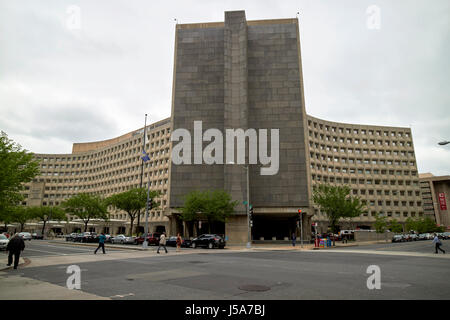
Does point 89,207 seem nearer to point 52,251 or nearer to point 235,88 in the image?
point 52,251

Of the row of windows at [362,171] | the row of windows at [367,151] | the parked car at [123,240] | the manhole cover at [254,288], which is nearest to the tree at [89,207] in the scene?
the parked car at [123,240]

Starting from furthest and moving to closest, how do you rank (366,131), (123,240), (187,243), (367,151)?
1. (366,131)
2. (367,151)
3. (123,240)
4. (187,243)

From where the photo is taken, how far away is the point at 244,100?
163ft

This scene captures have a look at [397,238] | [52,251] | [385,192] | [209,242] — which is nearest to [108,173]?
[209,242]

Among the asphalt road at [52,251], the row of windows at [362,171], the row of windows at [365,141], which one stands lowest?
the asphalt road at [52,251]

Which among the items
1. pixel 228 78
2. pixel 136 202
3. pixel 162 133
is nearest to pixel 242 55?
pixel 228 78

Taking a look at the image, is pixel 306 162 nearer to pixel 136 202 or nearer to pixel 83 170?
pixel 136 202

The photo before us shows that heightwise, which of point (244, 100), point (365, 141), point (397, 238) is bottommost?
point (397, 238)

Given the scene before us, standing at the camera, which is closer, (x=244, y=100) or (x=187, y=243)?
(x=187, y=243)

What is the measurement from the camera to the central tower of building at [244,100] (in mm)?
48969

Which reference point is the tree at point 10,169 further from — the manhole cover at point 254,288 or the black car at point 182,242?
the manhole cover at point 254,288

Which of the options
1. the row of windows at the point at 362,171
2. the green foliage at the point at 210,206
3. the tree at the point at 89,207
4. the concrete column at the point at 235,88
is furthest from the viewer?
the row of windows at the point at 362,171
